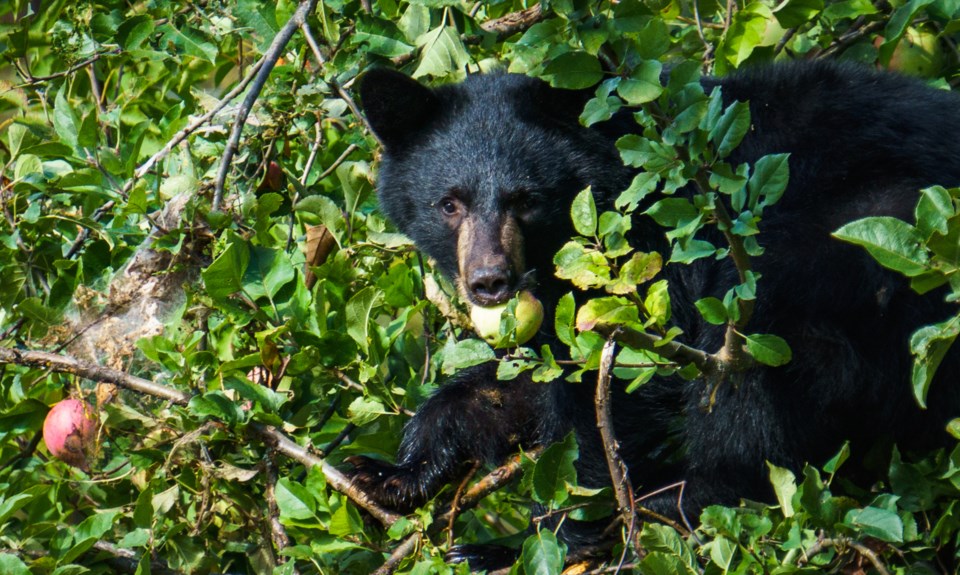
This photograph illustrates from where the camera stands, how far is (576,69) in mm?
3395

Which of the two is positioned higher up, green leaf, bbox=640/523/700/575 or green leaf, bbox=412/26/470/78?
green leaf, bbox=412/26/470/78

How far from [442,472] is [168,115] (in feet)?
7.00

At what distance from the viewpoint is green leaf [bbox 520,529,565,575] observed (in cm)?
321

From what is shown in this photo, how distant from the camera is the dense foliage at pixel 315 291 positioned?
3227 millimetres

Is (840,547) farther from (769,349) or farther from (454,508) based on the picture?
(454,508)

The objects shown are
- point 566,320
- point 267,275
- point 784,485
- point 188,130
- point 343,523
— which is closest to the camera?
point 566,320

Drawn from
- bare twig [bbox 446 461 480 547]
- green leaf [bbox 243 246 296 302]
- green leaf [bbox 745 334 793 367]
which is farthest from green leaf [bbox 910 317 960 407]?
green leaf [bbox 243 246 296 302]

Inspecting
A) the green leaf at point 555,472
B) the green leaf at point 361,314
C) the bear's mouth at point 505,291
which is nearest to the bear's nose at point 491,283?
the bear's mouth at point 505,291

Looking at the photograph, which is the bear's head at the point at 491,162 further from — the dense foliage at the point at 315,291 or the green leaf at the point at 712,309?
the green leaf at the point at 712,309

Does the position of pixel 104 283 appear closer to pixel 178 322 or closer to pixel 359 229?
pixel 178 322

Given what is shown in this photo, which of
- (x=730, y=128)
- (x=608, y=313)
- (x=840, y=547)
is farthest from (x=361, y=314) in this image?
(x=840, y=547)

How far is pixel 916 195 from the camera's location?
13.8 ft

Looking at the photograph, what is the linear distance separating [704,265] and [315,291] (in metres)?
1.70

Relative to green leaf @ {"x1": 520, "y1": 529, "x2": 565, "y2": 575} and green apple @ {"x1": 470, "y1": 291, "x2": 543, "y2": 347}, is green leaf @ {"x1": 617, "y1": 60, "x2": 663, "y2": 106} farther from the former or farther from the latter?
green leaf @ {"x1": 520, "y1": 529, "x2": 565, "y2": 575}
